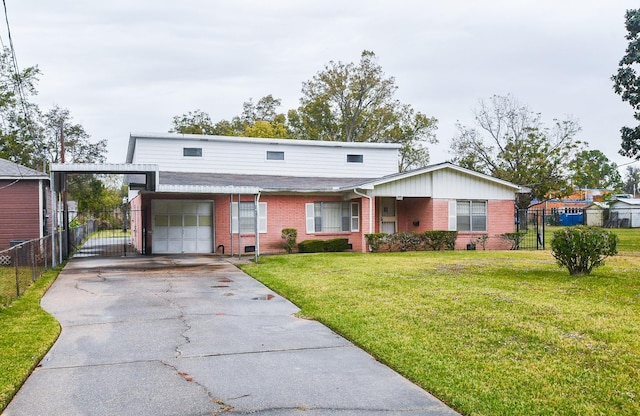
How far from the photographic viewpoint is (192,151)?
84.5 ft

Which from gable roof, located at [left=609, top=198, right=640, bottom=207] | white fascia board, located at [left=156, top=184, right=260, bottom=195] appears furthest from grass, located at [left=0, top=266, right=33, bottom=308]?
gable roof, located at [left=609, top=198, right=640, bottom=207]

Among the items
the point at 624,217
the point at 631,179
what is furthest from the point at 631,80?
the point at 631,179

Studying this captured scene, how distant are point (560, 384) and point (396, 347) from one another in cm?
203

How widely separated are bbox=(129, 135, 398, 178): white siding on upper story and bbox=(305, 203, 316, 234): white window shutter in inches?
163

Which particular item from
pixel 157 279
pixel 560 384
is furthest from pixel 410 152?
pixel 560 384

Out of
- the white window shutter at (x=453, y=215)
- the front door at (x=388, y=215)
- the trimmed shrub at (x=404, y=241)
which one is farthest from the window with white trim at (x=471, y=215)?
the front door at (x=388, y=215)

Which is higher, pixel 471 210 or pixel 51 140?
pixel 51 140

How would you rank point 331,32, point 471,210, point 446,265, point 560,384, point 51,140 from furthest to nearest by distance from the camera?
point 51,140 < point 471,210 < point 331,32 < point 446,265 < point 560,384

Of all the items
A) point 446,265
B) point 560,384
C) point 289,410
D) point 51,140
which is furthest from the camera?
point 51,140

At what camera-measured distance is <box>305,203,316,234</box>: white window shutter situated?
923 inches

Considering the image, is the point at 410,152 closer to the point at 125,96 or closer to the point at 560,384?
the point at 125,96

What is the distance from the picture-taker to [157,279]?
1405 cm

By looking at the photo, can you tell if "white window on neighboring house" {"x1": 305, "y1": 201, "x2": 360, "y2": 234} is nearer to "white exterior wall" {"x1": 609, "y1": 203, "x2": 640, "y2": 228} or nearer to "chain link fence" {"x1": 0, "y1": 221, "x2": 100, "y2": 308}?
"chain link fence" {"x1": 0, "y1": 221, "x2": 100, "y2": 308}

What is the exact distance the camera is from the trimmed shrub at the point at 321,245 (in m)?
22.5
